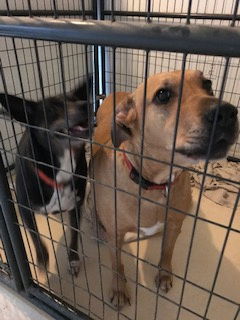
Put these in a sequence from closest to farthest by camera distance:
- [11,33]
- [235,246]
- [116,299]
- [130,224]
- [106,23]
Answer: [106,23] → [11,33] → [130,224] → [116,299] → [235,246]

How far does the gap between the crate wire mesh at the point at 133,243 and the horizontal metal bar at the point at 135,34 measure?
28 millimetres

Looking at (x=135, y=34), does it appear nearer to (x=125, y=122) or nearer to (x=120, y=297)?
(x=125, y=122)

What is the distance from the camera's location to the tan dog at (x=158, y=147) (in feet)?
2.27

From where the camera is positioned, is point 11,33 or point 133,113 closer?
point 11,33

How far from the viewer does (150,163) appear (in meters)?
1.00

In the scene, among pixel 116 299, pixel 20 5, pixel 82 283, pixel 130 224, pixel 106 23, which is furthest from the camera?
pixel 20 5

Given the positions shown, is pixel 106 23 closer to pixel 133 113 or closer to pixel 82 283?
pixel 133 113

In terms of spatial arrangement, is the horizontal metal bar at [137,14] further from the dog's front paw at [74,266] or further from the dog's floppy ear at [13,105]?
the dog's front paw at [74,266]

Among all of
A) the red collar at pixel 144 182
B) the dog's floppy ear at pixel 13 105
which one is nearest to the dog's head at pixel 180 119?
the red collar at pixel 144 182

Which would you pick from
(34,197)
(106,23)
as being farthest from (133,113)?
(34,197)

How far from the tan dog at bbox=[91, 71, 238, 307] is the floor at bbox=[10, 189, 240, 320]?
8 centimetres

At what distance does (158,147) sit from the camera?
91 cm

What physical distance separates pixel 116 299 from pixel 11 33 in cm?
111

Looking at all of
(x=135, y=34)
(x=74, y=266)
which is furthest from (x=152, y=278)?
(x=135, y=34)
